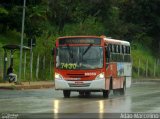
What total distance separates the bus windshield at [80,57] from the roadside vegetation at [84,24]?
15082 millimetres

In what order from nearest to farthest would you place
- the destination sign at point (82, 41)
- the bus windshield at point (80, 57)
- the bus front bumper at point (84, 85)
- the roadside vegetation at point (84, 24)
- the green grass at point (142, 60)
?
1. the bus front bumper at point (84, 85)
2. the bus windshield at point (80, 57)
3. the destination sign at point (82, 41)
4. the roadside vegetation at point (84, 24)
5. the green grass at point (142, 60)

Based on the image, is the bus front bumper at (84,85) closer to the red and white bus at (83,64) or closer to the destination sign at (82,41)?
the red and white bus at (83,64)

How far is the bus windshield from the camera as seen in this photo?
30891mm

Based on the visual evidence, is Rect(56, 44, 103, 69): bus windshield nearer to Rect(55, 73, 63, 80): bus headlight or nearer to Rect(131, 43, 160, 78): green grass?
Rect(55, 73, 63, 80): bus headlight

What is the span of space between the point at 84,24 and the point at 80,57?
3450 cm

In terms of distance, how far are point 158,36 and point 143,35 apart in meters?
4.26

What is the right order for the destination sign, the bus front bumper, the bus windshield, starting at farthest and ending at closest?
the destination sign → the bus windshield → the bus front bumper

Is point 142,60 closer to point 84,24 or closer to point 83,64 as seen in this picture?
point 84,24

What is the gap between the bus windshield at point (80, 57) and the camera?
30.9 meters

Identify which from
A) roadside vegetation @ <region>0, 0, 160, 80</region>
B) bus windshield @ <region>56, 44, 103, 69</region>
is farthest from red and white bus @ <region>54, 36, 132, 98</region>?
roadside vegetation @ <region>0, 0, 160, 80</region>

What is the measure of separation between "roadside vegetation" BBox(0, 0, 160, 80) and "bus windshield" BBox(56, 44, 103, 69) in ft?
49.5

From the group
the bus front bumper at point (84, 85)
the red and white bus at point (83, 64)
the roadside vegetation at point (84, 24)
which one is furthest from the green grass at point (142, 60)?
the bus front bumper at point (84, 85)

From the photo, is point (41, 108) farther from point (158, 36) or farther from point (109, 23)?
point (158, 36)

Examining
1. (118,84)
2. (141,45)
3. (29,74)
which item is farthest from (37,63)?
(141,45)
